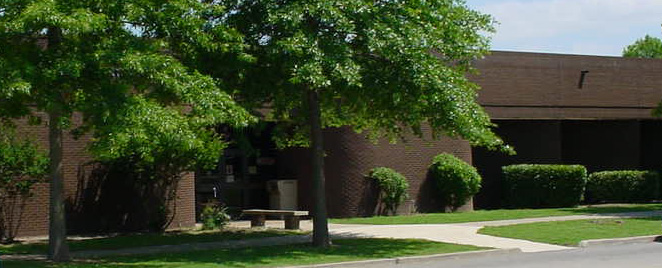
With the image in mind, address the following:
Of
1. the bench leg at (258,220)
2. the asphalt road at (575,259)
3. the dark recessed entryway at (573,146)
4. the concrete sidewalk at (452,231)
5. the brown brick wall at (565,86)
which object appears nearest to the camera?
the asphalt road at (575,259)

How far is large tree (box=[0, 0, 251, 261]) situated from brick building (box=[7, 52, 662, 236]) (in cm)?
676

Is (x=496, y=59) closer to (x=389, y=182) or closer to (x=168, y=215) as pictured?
(x=389, y=182)

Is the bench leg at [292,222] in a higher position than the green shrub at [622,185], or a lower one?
lower

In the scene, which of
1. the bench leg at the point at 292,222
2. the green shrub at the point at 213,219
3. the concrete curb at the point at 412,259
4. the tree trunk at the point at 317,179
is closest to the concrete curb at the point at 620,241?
the concrete curb at the point at 412,259

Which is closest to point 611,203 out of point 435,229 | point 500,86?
point 500,86

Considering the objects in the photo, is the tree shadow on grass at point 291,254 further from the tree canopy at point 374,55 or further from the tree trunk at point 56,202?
the tree canopy at point 374,55

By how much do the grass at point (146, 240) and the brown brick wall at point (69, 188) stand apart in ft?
3.89

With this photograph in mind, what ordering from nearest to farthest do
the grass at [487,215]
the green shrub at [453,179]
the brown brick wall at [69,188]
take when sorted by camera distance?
1. the brown brick wall at [69,188]
2. the grass at [487,215]
3. the green shrub at [453,179]

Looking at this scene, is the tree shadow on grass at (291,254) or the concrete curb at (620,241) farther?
the concrete curb at (620,241)

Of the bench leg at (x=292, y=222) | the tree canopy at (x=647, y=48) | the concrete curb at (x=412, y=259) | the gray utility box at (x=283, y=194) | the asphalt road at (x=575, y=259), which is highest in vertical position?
the tree canopy at (x=647, y=48)

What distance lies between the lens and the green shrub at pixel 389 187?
2598 cm

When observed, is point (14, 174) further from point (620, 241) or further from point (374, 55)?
point (620, 241)

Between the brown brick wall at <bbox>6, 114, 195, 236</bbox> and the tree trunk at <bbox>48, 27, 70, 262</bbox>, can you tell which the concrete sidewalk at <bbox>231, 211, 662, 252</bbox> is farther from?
the tree trunk at <bbox>48, 27, 70, 262</bbox>

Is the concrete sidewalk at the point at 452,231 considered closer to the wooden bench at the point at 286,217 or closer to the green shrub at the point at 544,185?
the wooden bench at the point at 286,217
